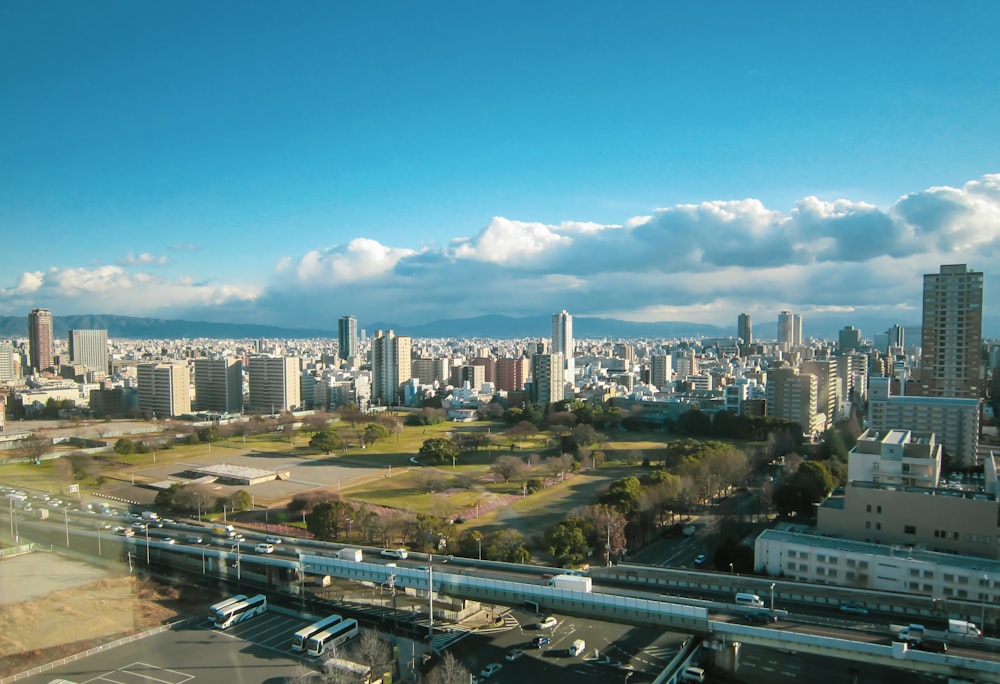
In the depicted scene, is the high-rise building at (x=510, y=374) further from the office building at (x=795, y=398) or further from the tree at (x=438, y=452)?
the tree at (x=438, y=452)

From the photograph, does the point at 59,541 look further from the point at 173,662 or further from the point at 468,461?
the point at 468,461

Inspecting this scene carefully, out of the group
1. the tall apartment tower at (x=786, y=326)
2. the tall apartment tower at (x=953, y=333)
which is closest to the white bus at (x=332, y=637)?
the tall apartment tower at (x=953, y=333)

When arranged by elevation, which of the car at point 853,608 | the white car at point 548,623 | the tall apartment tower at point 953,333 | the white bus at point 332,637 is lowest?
the white car at point 548,623

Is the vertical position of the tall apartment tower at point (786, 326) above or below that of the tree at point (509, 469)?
above

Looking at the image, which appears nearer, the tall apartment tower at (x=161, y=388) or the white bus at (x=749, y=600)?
the white bus at (x=749, y=600)

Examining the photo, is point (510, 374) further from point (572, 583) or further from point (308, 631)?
point (308, 631)

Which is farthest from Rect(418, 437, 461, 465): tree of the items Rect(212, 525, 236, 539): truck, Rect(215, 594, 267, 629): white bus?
Rect(215, 594, 267, 629): white bus

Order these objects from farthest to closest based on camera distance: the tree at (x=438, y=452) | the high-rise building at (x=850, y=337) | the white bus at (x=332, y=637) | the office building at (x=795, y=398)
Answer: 1. the high-rise building at (x=850, y=337)
2. the office building at (x=795, y=398)
3. the tree at (x=438, y=452)
4. the white bus at (x=332, y=637)
